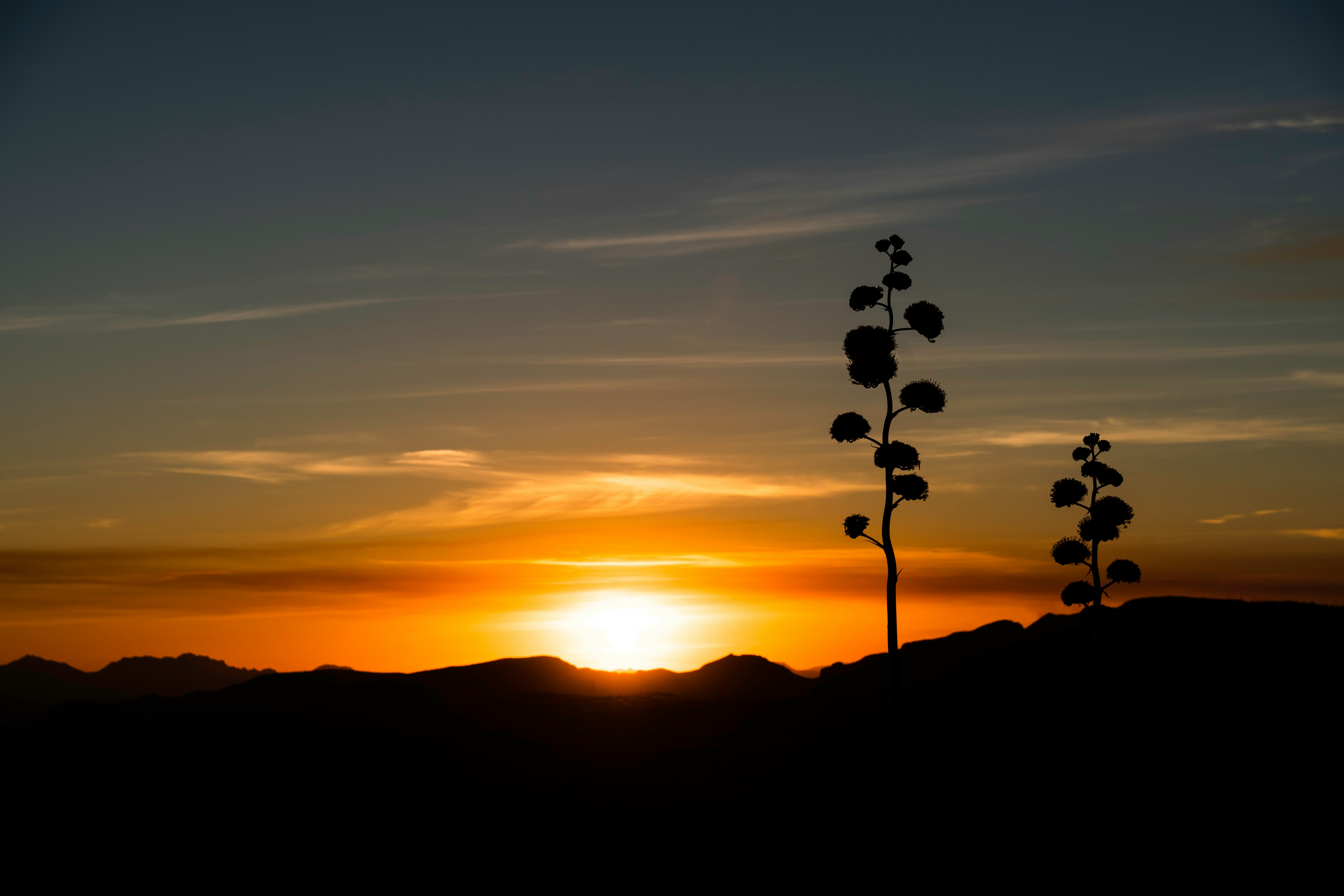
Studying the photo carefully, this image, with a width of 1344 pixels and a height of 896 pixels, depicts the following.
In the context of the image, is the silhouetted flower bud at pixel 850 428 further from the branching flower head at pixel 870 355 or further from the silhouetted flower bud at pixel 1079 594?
the silhouetted flower bud at pixel 1079 594

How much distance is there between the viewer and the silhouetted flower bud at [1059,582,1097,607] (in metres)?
35.6

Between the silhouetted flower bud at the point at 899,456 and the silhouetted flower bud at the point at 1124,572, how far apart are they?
37.9 feet

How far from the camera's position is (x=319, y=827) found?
52.3m

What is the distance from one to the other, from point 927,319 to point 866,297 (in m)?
2.05

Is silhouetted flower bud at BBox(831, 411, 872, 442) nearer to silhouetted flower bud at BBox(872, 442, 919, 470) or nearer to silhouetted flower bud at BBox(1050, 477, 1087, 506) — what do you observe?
silhouetted flower bud at BBox(872, 442, 919, 470)

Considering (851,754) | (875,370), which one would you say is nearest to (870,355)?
(875,370)

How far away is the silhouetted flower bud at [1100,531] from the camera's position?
35.7 metres

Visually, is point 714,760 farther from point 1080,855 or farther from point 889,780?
point 889,780

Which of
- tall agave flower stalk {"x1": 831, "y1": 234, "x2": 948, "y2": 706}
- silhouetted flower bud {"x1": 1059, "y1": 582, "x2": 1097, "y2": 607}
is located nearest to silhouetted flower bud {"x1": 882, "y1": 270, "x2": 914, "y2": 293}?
tall agave flower stalk {"x1": 831, "y1": 234, "x2": 948, "y2": 706}

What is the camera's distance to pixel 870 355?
97.4 feet

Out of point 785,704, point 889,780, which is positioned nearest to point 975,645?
point 785,704

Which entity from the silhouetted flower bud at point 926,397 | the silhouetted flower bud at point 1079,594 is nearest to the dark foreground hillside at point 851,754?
the silhouetted flower bud at point 1079,594

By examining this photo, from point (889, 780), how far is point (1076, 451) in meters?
15.7

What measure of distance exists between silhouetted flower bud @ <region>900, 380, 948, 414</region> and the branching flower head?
81 centimetres
